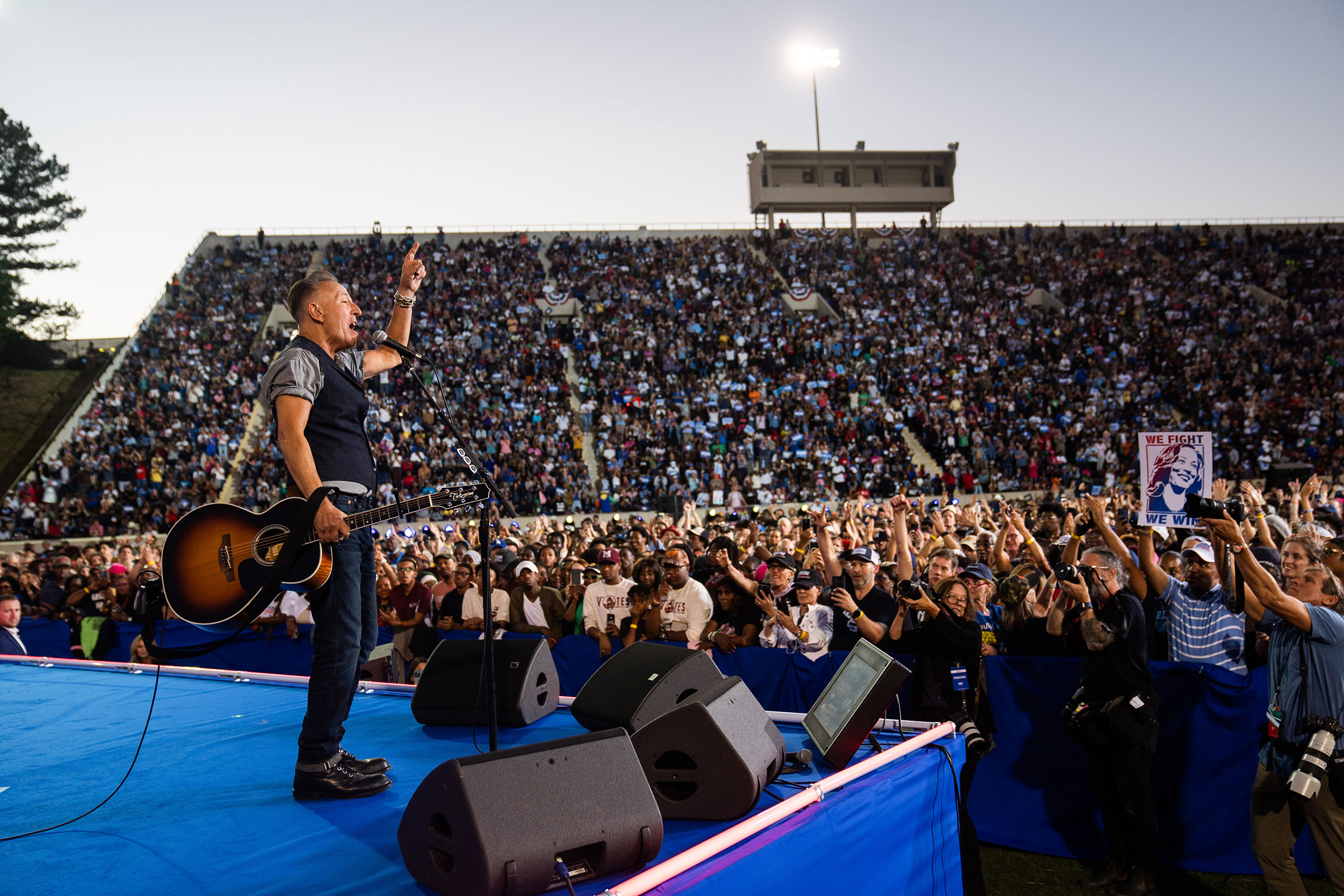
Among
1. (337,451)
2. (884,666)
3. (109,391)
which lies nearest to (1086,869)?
(884,666)

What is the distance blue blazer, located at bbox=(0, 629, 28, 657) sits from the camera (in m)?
8.55

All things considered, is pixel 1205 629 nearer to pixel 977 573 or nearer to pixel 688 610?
pixel 977 573

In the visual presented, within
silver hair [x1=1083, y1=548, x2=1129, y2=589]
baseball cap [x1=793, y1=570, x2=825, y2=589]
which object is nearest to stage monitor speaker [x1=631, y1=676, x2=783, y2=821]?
silver hair [x1=1083, y1=548, x2=1129, y2=589]

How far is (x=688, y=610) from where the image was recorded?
6.76m

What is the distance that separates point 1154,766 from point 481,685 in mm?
3578

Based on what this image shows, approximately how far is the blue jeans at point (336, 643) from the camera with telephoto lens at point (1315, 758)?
3.65 meters

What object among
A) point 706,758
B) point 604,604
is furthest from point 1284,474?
point 706,758

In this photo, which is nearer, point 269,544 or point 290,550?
point 290,550

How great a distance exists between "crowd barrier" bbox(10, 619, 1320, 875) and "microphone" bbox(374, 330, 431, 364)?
1780 millimetres

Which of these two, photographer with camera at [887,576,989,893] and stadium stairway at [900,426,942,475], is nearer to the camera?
photographer with camera at [887,576,989,893]

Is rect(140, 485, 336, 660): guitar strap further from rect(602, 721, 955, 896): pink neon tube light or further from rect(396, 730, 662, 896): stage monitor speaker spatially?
rect(602, 721, 955, 896): pink neon tube light

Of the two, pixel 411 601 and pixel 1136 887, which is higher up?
pixel 411 601

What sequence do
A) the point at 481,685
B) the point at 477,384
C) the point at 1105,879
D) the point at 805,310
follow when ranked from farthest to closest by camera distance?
the point at 805,310 → the point at 477,384 → the point at 1105,879 → the point at 481,685

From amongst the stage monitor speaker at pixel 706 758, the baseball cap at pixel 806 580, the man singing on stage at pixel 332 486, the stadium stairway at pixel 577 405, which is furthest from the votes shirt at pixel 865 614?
the stadium stairway at pixel 577 405
